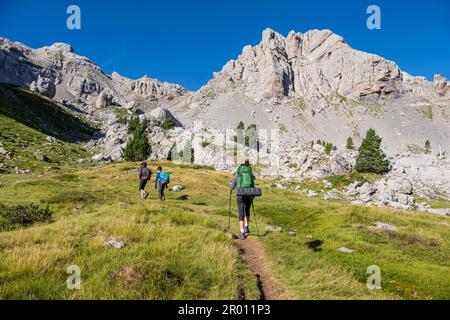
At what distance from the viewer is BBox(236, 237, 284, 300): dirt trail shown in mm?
8391

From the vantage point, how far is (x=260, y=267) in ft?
35.0

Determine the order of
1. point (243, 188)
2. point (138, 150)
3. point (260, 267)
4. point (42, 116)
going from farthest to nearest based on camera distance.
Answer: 1. point (42, 116)
2. point (138, 150)
3. point (243, 188)
4. point (260, 267)

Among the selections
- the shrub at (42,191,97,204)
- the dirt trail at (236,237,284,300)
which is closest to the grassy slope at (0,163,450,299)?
the shrub at (42,191,97,204)

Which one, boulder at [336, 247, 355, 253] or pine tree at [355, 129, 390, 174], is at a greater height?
pine tree at [355, 129, 390, 174]

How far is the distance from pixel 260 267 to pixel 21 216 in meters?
11.6

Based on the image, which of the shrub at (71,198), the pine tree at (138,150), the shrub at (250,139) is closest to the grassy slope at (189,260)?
the shrub at (71,198)

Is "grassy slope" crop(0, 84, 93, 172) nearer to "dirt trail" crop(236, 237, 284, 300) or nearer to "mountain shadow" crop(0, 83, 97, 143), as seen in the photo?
"mountain shadow" crop(0, 83, 97, 143)

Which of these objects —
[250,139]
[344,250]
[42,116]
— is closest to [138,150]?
[344,250]

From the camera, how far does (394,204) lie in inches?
1689

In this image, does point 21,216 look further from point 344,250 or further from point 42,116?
point 42,116

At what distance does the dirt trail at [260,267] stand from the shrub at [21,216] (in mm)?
9718

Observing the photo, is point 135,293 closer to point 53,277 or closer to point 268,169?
point 53,277

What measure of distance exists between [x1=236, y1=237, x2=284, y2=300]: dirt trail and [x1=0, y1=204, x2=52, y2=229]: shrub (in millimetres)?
9718
